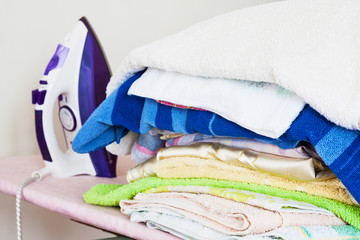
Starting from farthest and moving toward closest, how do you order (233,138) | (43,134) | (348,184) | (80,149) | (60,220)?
(60,220)
(43,134)
(80,149)
(233,138)
(348,184)

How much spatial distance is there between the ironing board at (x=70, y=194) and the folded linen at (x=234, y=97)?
18 cm

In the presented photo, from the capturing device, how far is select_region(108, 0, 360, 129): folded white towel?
0.49 metres

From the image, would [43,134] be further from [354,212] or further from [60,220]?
[354,212]

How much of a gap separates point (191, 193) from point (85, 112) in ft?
1.33

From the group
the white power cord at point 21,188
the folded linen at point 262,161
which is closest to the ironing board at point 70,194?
the white power cord at point 21,188

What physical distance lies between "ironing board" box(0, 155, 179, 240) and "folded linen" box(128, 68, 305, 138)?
0.58ft

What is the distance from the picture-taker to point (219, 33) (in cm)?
65

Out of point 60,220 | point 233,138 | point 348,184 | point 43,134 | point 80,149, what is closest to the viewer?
point 348,184

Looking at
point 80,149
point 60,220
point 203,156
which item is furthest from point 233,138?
point 60,220

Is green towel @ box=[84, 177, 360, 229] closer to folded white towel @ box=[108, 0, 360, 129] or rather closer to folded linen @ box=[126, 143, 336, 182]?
folded linen @ box=[126, 143, 336, 182]

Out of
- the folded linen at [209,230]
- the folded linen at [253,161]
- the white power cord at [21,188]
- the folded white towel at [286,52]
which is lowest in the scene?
the white power cord at [21,188]

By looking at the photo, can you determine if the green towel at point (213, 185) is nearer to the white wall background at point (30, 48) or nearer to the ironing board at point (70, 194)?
the ironing board at point (70, 194)

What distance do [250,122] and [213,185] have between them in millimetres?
134

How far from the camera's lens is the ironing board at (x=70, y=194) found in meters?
0.64
